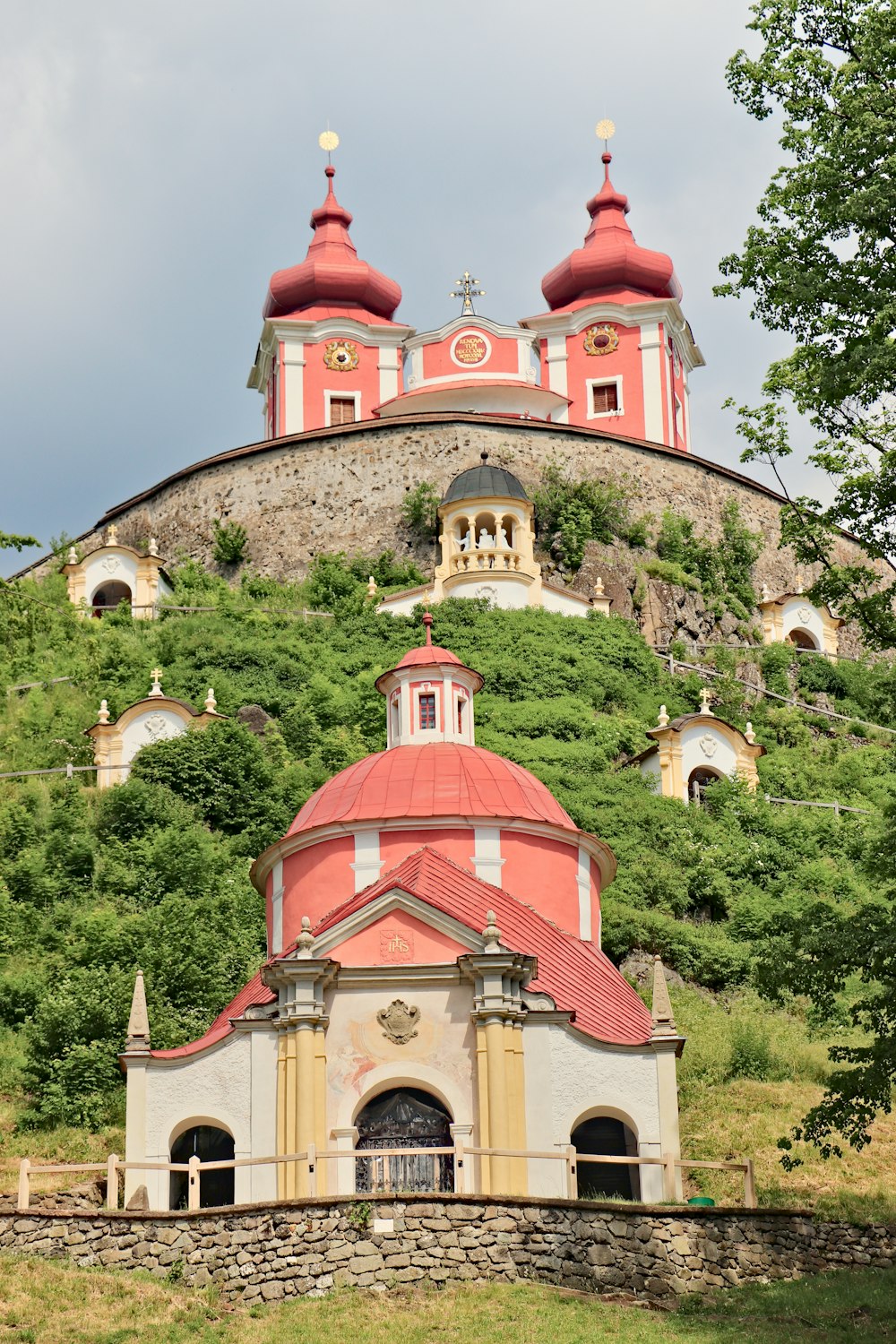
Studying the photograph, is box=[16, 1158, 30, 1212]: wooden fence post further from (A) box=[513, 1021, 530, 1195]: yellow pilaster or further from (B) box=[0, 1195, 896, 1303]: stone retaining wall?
(A) box=[513, 1021, 530, 1195]: yellow pilaster

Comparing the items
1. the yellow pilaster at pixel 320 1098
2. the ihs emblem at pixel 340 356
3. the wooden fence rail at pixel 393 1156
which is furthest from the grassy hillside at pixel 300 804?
the ihs emblem at pixel 340 356

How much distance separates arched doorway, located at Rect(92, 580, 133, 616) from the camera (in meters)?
57.7

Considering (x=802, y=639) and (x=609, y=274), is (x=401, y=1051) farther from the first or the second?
(x=609, y=274)

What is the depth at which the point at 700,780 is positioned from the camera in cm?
4672

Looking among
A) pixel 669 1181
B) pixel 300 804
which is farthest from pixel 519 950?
pixel 300 804

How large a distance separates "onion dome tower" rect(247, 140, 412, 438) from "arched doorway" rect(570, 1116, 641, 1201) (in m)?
42.4

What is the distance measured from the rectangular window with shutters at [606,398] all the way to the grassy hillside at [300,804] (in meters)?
13.1

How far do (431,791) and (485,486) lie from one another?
87.6ft

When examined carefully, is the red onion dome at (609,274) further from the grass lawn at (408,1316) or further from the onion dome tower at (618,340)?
the grass lawn at (408,1316)

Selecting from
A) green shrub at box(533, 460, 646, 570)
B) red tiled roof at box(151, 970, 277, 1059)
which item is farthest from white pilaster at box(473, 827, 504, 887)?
green shrub at box(533, 460, 646, 570)

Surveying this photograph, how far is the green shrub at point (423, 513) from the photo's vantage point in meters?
57.6

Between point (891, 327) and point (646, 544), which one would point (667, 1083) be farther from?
point (646, 544)

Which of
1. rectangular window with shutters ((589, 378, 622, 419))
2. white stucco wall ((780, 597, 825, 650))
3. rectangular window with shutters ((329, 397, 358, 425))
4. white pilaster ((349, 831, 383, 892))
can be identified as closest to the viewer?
white pilaster ((349, 831, 383, 892))

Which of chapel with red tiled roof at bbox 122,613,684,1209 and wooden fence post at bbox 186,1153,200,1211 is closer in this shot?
wooden fence post at bbox 186,1153,200,1211
